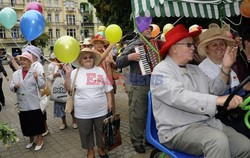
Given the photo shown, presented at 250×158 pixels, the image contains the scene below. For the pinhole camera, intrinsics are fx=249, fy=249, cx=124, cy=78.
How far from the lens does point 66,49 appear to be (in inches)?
134

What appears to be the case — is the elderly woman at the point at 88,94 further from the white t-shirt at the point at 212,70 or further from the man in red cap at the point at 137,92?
the white t-shirt at the point at 212,70

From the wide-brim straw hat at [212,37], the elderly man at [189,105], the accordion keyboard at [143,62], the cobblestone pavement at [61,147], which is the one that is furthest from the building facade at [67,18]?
the elderly man at [189,105]

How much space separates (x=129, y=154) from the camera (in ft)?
13.2

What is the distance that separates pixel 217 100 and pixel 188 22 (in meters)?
10.4

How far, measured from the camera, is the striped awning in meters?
3.22

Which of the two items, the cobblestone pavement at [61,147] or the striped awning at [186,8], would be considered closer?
the striped awning at [186,8]

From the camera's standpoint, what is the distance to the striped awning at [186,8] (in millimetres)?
3219

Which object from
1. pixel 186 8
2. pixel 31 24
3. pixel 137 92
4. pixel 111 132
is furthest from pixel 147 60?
pixel 31 24

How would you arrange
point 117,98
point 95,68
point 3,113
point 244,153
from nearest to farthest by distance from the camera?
point 244,153 → point 95,68 → point 3,113 → point 117,98

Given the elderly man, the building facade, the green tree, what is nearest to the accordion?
the elderly man

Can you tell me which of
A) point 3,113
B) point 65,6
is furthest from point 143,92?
point 65,6

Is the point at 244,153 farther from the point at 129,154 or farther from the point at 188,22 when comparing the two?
the point at 188,22

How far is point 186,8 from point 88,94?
2.07 metres

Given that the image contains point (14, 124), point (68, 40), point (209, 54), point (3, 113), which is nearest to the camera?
point (209, 54)
